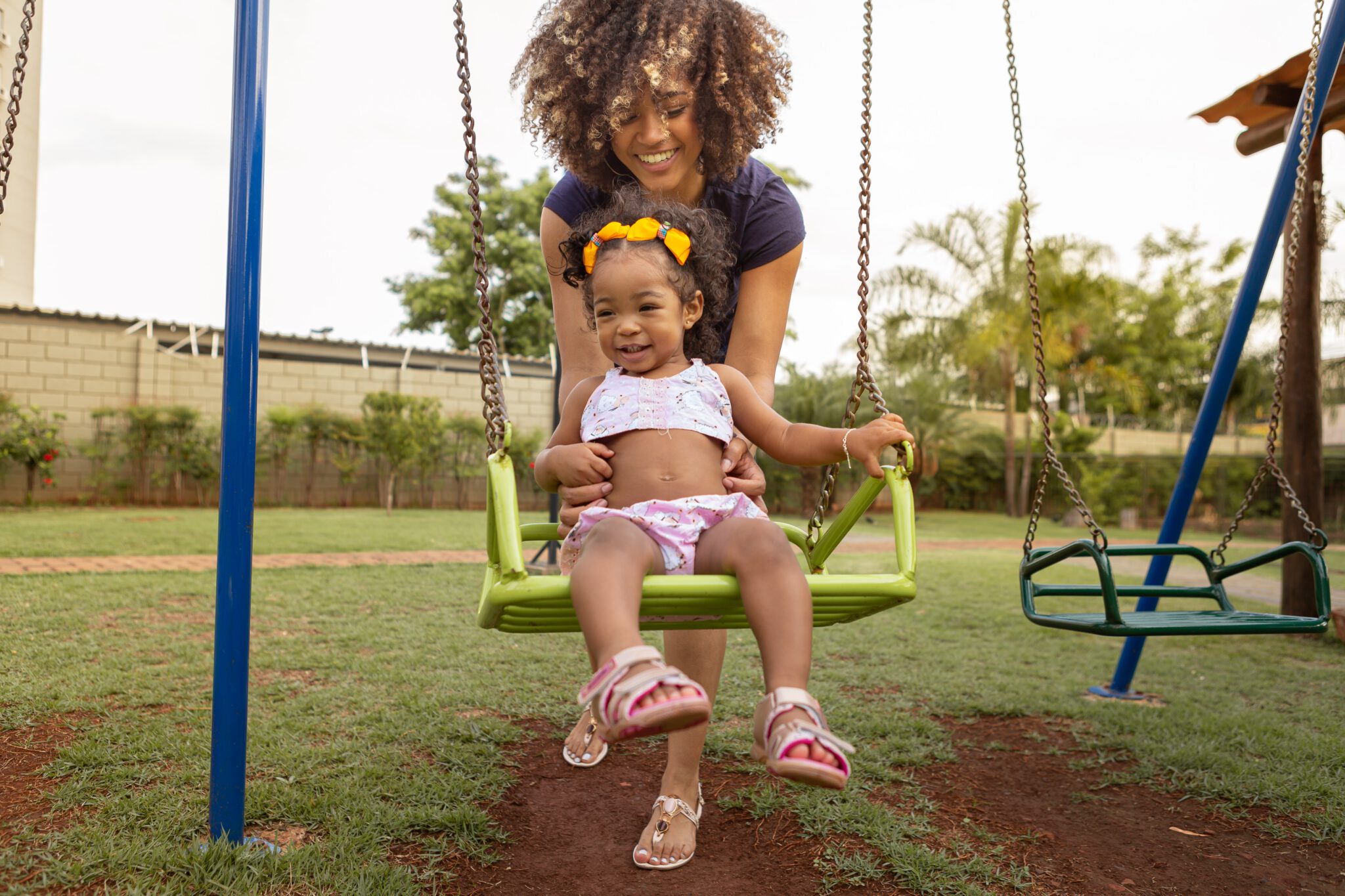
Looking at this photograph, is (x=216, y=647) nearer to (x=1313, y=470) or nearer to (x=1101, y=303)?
(x=1313, y=470)

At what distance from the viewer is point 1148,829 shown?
7.99 ft

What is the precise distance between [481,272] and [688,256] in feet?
1.54

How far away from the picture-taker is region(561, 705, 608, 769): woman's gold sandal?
2.72m

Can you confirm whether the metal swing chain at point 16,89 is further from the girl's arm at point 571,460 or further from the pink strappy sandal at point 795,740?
the pink strappy sandal at point 795,740

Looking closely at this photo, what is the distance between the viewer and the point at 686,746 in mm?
2137

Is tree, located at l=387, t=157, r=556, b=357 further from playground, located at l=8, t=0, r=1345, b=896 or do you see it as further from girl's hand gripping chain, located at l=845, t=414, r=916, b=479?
girl's hand gripping chain, located at l=845, t=414, r=916, b=479

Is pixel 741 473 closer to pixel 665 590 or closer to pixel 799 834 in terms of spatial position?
pixel 665 590

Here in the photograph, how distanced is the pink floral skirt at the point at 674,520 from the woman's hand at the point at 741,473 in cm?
10

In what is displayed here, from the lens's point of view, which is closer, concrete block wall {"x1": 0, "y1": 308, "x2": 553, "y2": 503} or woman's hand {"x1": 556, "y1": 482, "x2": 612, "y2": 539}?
woman's hand {"x1": 556, "y1": 482, "x2": 612, "y2": 539}

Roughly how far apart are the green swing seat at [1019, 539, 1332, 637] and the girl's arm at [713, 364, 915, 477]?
0.93m

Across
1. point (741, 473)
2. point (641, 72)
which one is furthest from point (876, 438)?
point (641, 72)

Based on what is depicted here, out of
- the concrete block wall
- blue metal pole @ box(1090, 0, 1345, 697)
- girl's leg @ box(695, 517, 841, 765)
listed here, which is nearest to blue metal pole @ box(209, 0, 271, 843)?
girl's leg @ box(695, 517, 841, 765)

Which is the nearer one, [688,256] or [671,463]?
[671,463]

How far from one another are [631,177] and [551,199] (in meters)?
0.23
